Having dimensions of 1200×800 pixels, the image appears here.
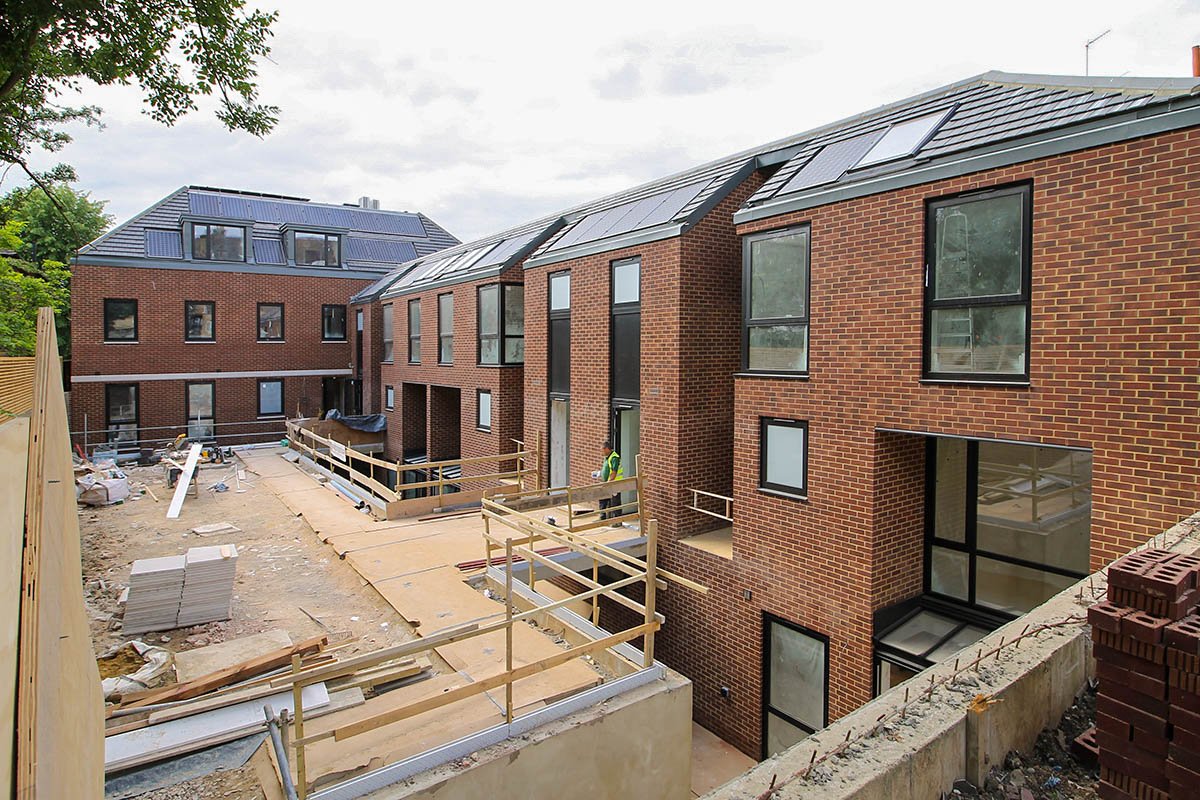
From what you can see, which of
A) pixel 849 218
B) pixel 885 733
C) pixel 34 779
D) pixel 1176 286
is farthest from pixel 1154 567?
pixel 849 218

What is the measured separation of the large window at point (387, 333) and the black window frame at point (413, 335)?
6.77ft

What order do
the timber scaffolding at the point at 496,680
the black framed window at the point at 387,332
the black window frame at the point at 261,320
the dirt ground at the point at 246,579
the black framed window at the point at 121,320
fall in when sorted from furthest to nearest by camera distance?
the black window frame at the point at 261,320 < the black framed window at the point at 121,320 < the black framed window at the point at 387,332 < the dirt ground at the point at 246,579 < the timber scaffolding at the point at 496,680

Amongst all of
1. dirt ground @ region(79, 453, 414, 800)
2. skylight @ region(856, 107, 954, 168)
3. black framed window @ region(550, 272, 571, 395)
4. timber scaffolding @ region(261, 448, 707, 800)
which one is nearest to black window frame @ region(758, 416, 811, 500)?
timber scaffolding @ region(261, 448, 707, 800)

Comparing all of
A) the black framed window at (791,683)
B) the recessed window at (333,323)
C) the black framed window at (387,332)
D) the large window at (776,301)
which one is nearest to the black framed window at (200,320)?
the recessed window at (333,323)

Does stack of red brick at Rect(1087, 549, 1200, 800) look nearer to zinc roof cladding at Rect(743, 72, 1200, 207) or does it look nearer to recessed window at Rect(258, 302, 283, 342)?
zinc roof cladding at Rect(743, 72, 1200, 207)

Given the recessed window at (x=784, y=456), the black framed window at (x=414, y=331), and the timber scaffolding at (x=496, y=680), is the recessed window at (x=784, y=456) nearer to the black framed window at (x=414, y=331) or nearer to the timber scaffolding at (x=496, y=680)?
the timber scaffolding at (x=496, y=680)

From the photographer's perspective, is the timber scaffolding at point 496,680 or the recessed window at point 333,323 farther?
the recessed window at point 333,323

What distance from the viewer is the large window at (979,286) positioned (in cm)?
720

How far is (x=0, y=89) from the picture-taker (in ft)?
23.6

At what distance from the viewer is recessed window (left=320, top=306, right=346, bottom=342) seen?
1163 inches

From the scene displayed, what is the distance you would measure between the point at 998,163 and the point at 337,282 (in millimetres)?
27702

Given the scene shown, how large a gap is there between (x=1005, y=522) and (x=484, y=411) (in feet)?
42.7

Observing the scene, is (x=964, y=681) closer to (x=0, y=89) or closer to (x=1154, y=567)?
(x=1154, y=567)

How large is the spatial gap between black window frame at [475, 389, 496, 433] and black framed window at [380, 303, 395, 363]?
25.7 ft
